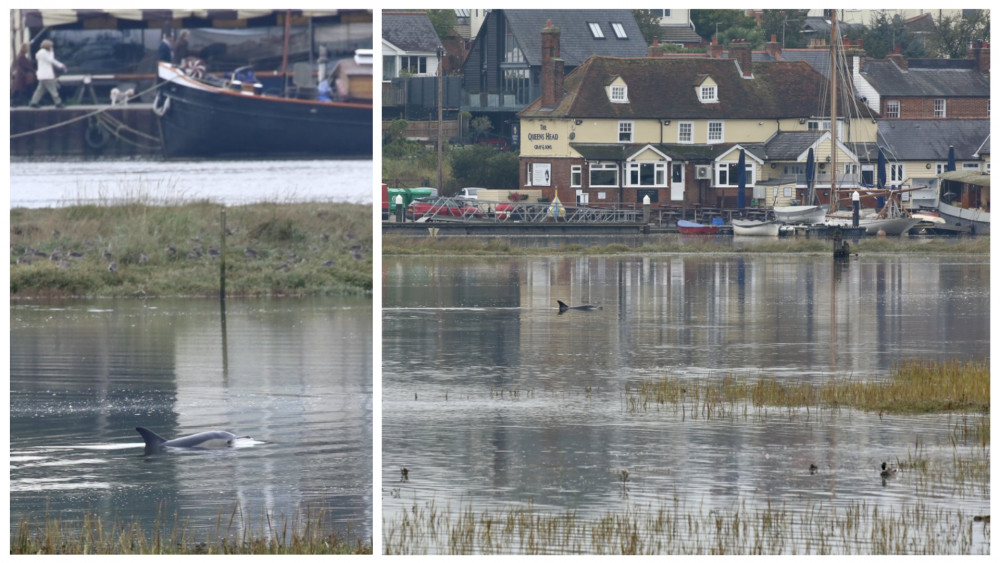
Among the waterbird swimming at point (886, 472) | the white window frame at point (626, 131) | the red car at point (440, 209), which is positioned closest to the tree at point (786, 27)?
the white window frame at point (626, 131)

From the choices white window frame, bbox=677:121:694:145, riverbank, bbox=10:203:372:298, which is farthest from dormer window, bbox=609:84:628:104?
riverbank, bbox=10:203:372:298

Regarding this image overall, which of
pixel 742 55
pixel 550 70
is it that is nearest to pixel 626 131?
pixel 550 70

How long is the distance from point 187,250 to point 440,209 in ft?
72.2

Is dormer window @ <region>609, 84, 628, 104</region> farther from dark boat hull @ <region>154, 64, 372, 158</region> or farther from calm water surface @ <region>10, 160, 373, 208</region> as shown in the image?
calm water surface @ <region>10, 160, 373, 208</region>

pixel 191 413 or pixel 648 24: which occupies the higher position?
pixel 648 24

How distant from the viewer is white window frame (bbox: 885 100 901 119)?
75375 mm

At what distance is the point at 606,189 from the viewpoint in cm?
7244

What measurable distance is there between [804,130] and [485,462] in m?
62.6

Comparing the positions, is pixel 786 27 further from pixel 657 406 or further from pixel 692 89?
pixel 657 406

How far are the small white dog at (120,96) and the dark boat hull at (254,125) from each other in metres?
1.25

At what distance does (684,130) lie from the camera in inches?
3012

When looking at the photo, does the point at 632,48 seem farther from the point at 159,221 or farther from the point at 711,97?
the point at 159,221

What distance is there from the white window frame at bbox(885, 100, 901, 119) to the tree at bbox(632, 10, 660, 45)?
1270cm

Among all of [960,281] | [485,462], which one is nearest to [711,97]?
[960,281]
